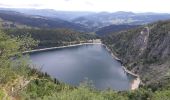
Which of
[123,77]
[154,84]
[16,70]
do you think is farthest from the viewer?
[123,77]

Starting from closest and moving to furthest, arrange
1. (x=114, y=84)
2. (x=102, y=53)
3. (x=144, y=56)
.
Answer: (x=114, y=84), (x=144, y=56), (x=102, y=53)

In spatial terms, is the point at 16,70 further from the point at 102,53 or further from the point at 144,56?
the point at 102,53

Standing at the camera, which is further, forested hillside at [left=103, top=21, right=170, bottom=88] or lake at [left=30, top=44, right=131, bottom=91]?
forested hillside at [left=103, top=21, right=170, bottom=88]

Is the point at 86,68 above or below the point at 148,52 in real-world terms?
below

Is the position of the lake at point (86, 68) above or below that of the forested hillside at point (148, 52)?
below

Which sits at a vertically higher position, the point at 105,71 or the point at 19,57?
the point at 19,57

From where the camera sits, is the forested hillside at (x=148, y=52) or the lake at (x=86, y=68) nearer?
the lake at (x=86, y=68)

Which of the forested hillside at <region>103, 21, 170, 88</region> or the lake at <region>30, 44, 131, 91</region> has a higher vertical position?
the forested hillside at <region>103, 21, 170, 88</region>

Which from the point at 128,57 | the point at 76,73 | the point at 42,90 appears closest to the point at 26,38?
the point at 42,90
